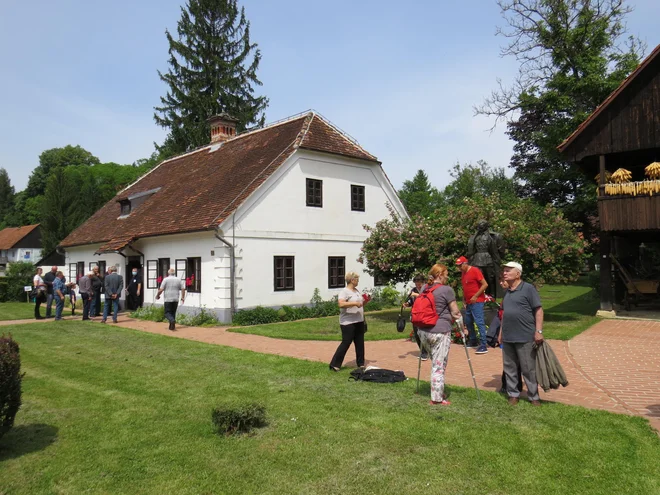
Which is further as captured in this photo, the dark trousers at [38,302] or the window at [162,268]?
the window at [162,268]

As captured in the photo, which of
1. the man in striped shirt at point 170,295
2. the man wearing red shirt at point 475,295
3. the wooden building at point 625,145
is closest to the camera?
the man wearing red shirt at point 475,295

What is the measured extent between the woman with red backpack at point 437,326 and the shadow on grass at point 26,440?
172 inches

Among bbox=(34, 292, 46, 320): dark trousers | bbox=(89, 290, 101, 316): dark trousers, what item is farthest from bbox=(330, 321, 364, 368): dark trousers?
bbox=(34, 292, 46, 320): dark trousers

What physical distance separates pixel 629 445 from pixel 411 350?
18.5ft

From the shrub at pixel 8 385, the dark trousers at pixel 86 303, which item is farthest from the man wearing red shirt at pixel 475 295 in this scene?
the dark trousers at pixel 86 303

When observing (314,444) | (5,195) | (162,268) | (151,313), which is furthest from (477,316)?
(5,195)

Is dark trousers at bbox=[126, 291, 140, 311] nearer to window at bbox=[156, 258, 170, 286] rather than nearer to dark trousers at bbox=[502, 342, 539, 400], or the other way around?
window at bbox=[156, 258, 170, 286]

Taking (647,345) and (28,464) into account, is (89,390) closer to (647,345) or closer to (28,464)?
(28,464)

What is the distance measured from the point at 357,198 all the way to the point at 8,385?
16.5 meters

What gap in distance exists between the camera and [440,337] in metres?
6.26

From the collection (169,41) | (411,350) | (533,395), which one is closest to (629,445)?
(533,395)

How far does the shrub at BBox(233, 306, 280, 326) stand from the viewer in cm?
1591

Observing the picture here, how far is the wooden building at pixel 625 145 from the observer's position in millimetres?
13641

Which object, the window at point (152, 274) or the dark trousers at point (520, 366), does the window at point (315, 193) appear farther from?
the dark trousers at point (520, 366)
